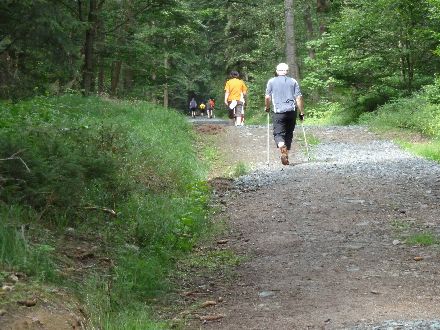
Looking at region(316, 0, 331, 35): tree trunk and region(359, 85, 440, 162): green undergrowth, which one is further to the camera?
region(316, 0, 331, 35): tree trunk

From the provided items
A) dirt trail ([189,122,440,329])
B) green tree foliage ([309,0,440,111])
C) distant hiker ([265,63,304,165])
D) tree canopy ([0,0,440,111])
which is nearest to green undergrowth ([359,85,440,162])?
green tree foliage ([309,0,440,111])

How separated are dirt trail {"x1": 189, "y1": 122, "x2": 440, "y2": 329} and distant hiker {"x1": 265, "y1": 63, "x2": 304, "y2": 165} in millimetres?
800

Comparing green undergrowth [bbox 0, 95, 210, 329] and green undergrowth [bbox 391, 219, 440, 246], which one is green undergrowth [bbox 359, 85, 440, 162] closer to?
green undergrowth [bbox 391, 219, 440, 246]

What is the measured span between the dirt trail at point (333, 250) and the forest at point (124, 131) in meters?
0.72

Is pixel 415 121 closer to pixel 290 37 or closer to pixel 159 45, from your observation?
pixel 159 45

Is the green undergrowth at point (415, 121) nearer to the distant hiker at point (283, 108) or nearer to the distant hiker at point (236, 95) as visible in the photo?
the distant hiker at point (283, 108)

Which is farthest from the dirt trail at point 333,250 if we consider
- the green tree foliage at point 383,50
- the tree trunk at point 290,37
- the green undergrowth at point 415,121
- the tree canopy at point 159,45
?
the tree trunk at point 290,37

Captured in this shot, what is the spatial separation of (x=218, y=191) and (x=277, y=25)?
91.5 ft

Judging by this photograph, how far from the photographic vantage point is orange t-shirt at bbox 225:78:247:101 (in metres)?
23.2

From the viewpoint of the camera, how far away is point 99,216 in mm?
8086

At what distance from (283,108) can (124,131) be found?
3720 mm

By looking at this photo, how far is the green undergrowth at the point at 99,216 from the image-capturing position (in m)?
5.45

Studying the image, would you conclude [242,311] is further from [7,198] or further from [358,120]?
[358,120]

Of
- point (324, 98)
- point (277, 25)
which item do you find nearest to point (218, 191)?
point (324, 98)
